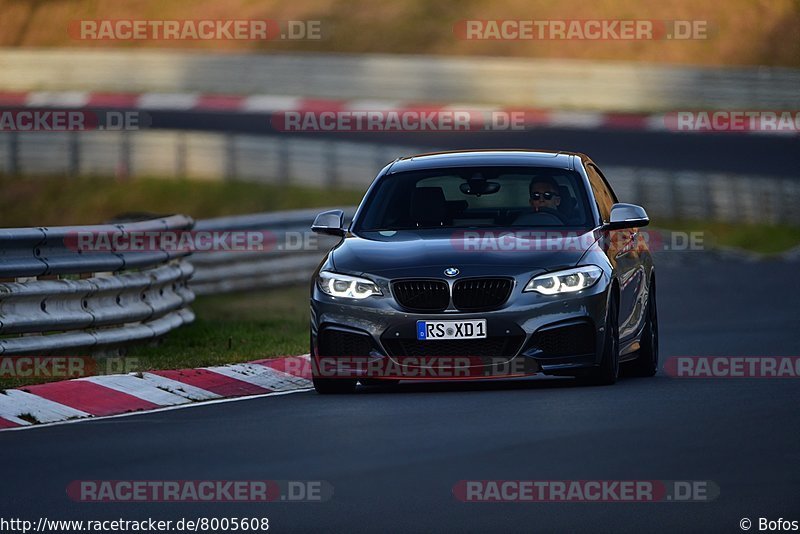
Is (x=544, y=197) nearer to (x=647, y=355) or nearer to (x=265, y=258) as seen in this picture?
(x=647, y=355)

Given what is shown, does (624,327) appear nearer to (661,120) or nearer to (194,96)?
(661,120)

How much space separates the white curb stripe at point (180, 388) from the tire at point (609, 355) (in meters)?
2.31

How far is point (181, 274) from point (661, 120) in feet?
79.6

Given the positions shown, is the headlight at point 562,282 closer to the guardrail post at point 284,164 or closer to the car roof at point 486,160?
the car roof at point 486,160

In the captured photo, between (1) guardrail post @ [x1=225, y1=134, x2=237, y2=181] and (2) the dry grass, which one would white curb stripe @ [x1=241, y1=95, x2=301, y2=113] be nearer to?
(1) guardrail post @ [x1=225, y1=134, x2=237, y2=181]

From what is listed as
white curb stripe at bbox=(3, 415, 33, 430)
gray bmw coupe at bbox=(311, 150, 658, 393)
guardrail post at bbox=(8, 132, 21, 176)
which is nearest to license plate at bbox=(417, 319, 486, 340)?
gray bmw coupe at bbox=(311, 150, 658, 393)

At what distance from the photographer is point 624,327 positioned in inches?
498

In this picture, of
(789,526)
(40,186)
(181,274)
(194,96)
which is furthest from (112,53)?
(789,526)

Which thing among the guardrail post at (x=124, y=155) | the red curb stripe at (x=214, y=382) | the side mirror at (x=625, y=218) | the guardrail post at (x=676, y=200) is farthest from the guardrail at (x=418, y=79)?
the red curb stripe at (x=214, y=382)

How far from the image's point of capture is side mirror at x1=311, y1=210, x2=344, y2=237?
42.3ft

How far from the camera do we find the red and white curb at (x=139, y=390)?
1120cm

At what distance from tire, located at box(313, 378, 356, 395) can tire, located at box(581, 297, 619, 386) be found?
4.75 feet

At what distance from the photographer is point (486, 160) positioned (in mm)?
13359

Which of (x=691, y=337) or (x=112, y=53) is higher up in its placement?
(x=112, y=53)
